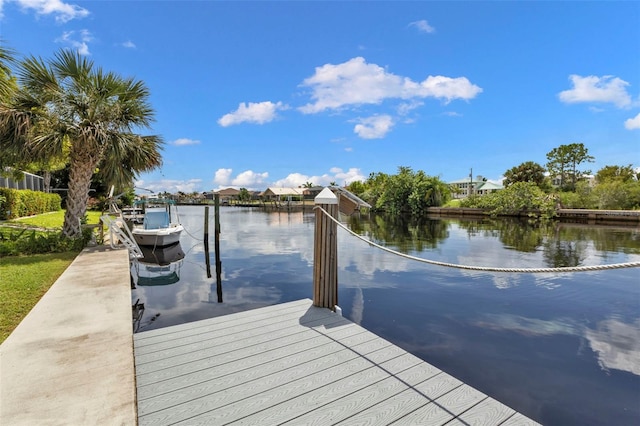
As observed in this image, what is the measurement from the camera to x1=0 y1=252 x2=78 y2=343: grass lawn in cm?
435

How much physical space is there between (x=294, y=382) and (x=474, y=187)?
92524 millimetres

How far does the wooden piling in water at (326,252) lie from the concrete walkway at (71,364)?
94.1 inches

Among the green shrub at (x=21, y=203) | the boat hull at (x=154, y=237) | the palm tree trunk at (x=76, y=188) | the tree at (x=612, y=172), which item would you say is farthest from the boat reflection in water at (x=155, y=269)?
the tree at (x=612, y=172)

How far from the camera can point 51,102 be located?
10211 mm

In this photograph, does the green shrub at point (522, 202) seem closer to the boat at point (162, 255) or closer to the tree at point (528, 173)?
the tree at point (528, 173)

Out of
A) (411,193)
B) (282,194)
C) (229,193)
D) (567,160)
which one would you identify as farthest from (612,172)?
(229,193)

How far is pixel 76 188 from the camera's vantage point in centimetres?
1073

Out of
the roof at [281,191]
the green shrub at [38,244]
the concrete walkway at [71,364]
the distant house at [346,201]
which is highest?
the roof at [281,191]

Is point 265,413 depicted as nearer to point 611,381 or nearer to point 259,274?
point 611,381

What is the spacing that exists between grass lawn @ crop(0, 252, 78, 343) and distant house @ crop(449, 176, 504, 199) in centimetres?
7454

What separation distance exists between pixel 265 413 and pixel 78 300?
3.78 m

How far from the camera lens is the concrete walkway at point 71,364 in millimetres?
2252

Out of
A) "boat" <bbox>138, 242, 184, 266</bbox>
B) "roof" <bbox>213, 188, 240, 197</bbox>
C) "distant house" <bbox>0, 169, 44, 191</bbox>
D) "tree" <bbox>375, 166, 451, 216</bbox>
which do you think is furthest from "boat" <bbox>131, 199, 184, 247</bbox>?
"roof" <bbox>213, 188, 240, 197</bbox>

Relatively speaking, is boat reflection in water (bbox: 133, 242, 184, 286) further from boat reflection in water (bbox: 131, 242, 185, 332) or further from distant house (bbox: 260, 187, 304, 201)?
distant house (bbox: 260, 187, 304, 201)
